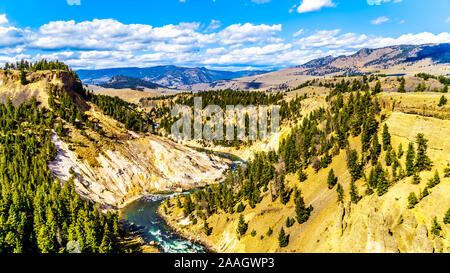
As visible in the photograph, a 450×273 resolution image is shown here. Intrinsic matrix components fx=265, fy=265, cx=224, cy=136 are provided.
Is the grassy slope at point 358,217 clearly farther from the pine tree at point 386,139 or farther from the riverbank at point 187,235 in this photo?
the pine tree at point 386,139

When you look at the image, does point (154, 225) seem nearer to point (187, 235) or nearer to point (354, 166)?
point (187, 235)

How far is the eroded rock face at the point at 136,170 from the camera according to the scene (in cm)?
10081

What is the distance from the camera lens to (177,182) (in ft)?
391

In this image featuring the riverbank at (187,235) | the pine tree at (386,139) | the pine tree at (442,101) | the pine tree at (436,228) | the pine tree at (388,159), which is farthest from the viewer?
the riverbank at (187,235)

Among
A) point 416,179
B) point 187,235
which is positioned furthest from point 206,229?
point 416,179

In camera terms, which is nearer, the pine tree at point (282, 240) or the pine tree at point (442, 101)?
the pine tree at point (282, 240)

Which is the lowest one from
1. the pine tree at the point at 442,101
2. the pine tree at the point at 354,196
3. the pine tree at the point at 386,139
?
the pine tree at the point at 354,196

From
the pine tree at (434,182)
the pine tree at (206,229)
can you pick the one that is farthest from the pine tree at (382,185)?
the pine tree at (206,229)

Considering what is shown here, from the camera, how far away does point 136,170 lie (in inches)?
4547

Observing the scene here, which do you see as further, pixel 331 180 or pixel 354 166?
pixel 331 180

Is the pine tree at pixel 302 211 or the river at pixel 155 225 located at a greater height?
the pine tree at pixel 302 211

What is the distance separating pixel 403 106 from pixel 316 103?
79038 mm

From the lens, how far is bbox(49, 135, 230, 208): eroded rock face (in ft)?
331

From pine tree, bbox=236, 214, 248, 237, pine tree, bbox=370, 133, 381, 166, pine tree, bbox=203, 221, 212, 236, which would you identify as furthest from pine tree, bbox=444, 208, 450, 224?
pine tree, bbox=203, 221, 212, 236
